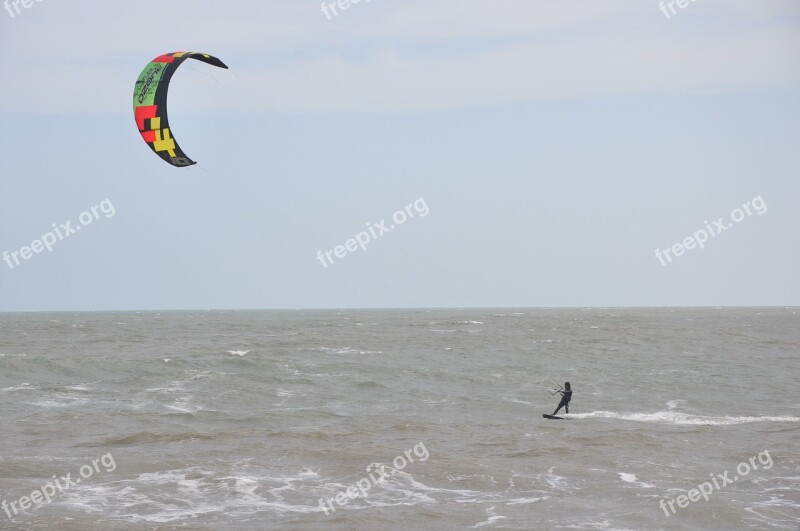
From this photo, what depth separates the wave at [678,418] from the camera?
23281 mm

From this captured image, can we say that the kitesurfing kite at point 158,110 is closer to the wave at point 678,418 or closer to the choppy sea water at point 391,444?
the choppy sea water at point 391,444

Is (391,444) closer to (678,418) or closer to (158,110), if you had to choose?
(678,418)

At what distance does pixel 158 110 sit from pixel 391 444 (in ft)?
28.5

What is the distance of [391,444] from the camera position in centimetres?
1989

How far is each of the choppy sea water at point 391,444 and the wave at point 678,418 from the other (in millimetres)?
105

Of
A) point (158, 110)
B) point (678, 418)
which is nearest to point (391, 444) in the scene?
point (678, 418)

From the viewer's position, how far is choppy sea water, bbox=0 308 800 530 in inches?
580

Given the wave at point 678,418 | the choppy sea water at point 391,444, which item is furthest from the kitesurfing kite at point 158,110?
the wave at point 678,418

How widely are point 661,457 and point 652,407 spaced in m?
7.39

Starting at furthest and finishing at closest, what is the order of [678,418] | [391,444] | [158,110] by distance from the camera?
[678,418] < [391,444] < [158,110]

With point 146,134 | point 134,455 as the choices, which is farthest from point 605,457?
point 146,134

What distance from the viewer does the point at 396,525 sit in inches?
555

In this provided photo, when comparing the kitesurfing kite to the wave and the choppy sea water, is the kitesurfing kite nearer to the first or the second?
the choppy sea water

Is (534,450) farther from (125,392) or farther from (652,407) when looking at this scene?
(125,392)
